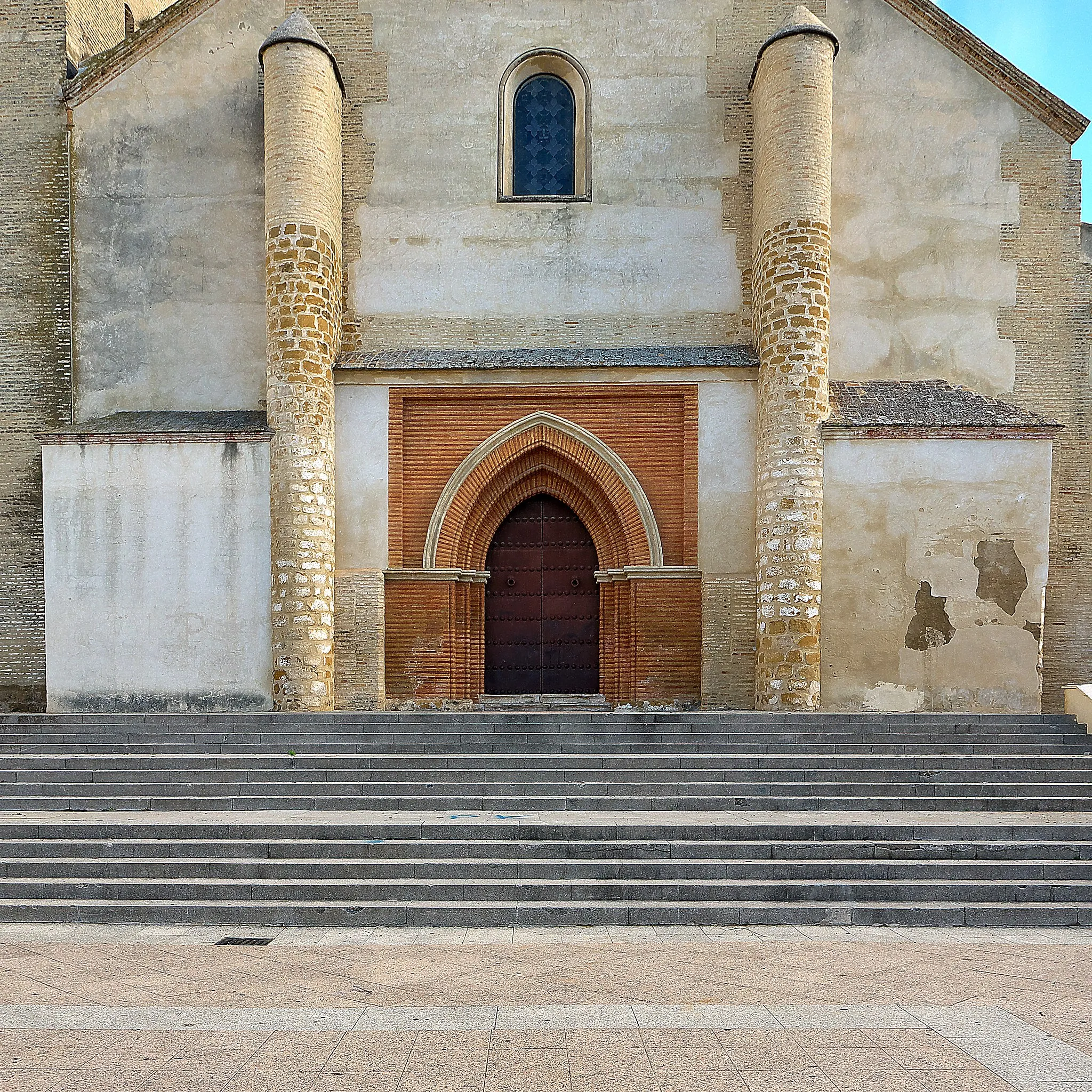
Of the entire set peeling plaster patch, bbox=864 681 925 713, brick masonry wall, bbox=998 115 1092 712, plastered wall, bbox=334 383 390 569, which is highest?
brick masonry wall, bbox=998 115 1092 712

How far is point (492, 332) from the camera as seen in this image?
551 inches

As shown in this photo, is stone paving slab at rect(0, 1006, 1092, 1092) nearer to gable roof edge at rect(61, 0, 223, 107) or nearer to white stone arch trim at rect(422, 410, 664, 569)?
white stone arch trim at rect(422, 410, 664, 569)

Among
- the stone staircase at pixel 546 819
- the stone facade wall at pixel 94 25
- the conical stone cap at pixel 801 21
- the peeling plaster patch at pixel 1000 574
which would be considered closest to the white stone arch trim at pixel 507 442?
the stone staircase at pixel 546 819

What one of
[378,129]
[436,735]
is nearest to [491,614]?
[436,735]

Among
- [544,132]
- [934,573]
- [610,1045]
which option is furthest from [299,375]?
[610,1045]

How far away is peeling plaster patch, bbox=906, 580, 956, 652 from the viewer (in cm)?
1270

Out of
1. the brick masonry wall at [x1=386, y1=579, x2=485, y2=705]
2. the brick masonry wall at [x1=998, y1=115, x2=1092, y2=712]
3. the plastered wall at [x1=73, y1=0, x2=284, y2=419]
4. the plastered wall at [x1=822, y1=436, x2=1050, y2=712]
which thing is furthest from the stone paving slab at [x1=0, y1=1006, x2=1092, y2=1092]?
the plastered wall at [x1=73, y1=0, x2=284, y2=419]

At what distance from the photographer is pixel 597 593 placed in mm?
14172

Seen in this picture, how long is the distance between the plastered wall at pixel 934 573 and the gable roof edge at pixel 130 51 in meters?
10.6

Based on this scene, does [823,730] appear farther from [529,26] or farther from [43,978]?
[529,26]

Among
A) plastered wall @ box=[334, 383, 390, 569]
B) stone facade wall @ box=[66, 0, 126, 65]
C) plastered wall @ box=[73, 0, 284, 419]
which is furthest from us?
stone facade wall @ box=[66, 0, 126, 65]

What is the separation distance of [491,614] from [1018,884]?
822 centimetres

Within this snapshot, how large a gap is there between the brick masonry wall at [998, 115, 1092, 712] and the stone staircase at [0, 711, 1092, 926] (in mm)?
3405

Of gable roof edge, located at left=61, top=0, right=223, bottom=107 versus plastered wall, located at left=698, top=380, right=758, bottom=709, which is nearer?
plastered wall, located at left=698, top=380, right=758, bottom=709
